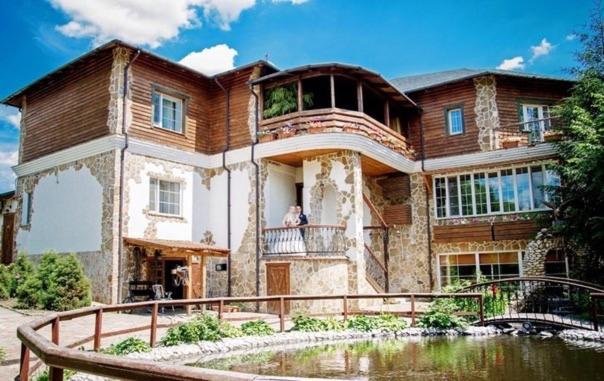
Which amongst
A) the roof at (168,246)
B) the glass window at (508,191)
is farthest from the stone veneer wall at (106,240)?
the glass window at (508,191)

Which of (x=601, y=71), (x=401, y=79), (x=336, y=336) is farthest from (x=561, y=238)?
(x=401, y=79)

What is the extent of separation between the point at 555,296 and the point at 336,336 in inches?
288

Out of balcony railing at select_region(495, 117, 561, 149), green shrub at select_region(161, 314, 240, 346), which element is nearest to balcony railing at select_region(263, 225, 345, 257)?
green shrub at select_region(161, 314, 240, 346)

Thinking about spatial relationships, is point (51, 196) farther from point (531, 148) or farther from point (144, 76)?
point (531, 148)

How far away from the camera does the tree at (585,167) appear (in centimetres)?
1454

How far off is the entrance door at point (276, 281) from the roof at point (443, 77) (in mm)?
9292

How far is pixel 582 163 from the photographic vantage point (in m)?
14.8

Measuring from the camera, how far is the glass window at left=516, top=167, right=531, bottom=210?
707 inches

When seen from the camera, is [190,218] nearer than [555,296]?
No

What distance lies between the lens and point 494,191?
1861 cm

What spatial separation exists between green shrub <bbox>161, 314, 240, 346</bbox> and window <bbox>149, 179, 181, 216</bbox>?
6487 mm

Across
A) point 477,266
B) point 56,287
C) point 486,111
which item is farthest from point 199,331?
point 486,111

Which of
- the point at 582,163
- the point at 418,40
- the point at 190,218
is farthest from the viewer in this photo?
the point at 418,40

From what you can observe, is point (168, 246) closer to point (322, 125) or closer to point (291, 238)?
point (291, 238)
